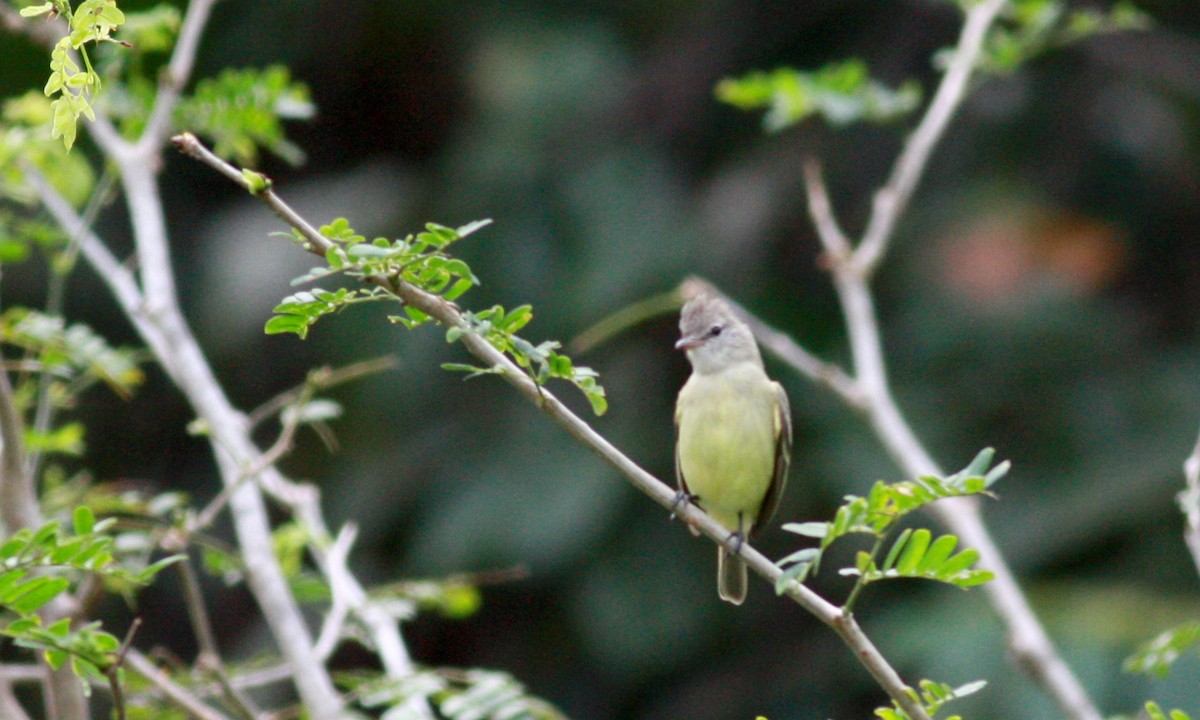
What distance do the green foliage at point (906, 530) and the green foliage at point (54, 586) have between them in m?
0.89

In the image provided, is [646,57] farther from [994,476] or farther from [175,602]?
[994,476]

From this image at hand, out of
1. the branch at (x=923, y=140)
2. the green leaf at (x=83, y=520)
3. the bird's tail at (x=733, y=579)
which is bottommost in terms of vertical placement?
the green leaf at (x=83, y=520)

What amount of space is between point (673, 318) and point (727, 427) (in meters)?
4.78

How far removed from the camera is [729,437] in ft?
12.7

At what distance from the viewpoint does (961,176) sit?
878 cm

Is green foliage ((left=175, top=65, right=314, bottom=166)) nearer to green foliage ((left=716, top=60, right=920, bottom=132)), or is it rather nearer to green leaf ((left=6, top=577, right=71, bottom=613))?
green foliage ((left=716, top=60, right=920, bottom=132))

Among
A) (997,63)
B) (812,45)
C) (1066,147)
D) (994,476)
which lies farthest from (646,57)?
(994,476)

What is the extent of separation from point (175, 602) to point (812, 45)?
541 cm

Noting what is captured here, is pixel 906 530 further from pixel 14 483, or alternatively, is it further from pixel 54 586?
pixel 14 483

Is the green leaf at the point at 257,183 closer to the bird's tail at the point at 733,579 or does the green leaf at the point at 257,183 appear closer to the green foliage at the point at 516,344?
the green foliage at the point at 516,344

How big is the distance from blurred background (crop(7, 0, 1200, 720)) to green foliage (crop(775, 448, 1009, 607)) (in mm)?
5628

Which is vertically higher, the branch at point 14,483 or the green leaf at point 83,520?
the branch at point 14,483

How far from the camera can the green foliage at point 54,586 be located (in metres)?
1.90

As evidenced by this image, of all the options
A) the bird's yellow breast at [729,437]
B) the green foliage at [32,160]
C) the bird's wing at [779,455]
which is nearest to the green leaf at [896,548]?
the green foliage at [32,160]
